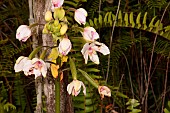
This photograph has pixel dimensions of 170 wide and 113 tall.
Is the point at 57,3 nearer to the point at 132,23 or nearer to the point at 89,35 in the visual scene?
the point at 89,35

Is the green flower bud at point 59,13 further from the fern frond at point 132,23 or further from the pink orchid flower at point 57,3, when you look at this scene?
the fern frond at point 132,23

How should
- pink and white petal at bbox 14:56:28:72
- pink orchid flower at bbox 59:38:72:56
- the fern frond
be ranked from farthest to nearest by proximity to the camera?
the fern frond
pink and white petal at bbox 14:56:28:72
pink orchid flower at bbox 59:38:72:56

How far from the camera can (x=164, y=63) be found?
139 inches

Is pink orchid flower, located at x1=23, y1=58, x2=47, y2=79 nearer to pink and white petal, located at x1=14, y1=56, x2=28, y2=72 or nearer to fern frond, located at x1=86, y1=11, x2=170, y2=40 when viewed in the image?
pink and white petal, located at x1=14, y1=56, x2=28, y2=72

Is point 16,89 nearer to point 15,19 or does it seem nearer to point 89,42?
point 15,19

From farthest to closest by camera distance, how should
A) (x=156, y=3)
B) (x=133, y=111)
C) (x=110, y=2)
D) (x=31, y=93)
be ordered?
(x=31, y=93), (x=110, y=2), (x=156, y=3), (x=133, y=111)

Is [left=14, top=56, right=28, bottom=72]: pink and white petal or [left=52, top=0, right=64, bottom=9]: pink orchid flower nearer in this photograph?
[left=52, top=0, right=64, bottom=9]: pink orchid flower

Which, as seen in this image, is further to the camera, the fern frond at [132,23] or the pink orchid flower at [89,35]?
the fern frond at [132,23]

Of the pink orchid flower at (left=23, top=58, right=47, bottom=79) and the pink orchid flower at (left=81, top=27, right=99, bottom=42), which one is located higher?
the pink orchid flower at (left=81, top=27, right=99, bottom=42)

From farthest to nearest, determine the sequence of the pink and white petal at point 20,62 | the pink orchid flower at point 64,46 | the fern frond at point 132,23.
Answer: the fern frond at point 132,23 → the pink and white petal at point 20,62 → the pink orchid flower at point 64,46

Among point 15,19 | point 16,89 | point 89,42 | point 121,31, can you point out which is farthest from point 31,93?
point 89,42

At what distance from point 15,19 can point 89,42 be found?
6.75 ft

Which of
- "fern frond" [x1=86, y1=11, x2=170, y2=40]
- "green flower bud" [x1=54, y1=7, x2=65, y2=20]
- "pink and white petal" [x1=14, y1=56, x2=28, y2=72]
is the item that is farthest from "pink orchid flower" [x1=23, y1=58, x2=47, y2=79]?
"fern frond" [x1=86, y1=11, x2=170, y2=40]

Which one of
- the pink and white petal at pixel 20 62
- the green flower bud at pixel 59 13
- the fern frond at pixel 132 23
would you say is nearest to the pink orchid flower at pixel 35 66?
the pink and white petal at pixel 20 62
